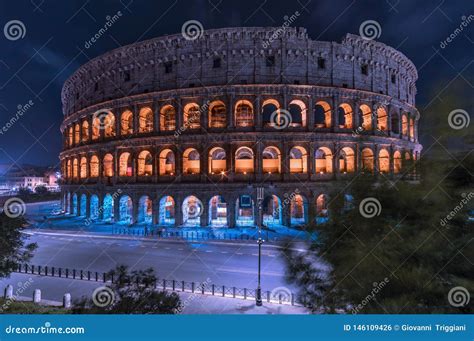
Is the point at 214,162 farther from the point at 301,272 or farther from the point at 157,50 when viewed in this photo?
the point at 301,272

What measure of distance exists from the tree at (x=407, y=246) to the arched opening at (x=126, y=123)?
102 feet

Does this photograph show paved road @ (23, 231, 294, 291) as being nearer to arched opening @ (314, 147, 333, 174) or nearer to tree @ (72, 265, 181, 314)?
tree @ (72, 265, 181, 314)

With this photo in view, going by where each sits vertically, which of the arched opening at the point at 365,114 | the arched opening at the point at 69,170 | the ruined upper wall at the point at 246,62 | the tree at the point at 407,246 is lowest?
the tree at the point at 407,246

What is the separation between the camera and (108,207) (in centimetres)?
3334

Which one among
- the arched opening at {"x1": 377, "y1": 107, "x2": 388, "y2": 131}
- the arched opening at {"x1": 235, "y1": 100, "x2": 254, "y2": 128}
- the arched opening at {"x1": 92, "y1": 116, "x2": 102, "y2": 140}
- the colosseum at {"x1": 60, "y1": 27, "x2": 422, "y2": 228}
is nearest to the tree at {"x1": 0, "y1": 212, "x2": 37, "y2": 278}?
the colosseum at {"x1": 60, "y1": 27, "x2": 422, "y2": 228}

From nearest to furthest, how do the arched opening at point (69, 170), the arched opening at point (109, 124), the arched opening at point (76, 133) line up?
the arched opening at point (109, 124), the arched opening at point (76, 133), the arched opening at point (69, 170)

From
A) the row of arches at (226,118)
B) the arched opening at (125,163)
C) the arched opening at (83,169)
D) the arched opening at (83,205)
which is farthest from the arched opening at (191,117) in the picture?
the arched opening at (83,205)

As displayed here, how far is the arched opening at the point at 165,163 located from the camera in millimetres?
29906

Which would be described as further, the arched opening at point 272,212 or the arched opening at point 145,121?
the arched opening at point 145,121

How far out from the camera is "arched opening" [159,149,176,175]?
2991 centimetres

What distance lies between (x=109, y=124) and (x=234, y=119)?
17860 millimetres

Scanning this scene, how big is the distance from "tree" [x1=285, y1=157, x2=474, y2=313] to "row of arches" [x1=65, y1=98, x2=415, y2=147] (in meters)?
23.0

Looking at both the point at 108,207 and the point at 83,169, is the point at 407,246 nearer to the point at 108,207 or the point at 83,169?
the point at 108,207

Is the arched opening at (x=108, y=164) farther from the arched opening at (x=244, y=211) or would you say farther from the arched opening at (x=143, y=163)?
the arched opening at (x=244, y=211)
